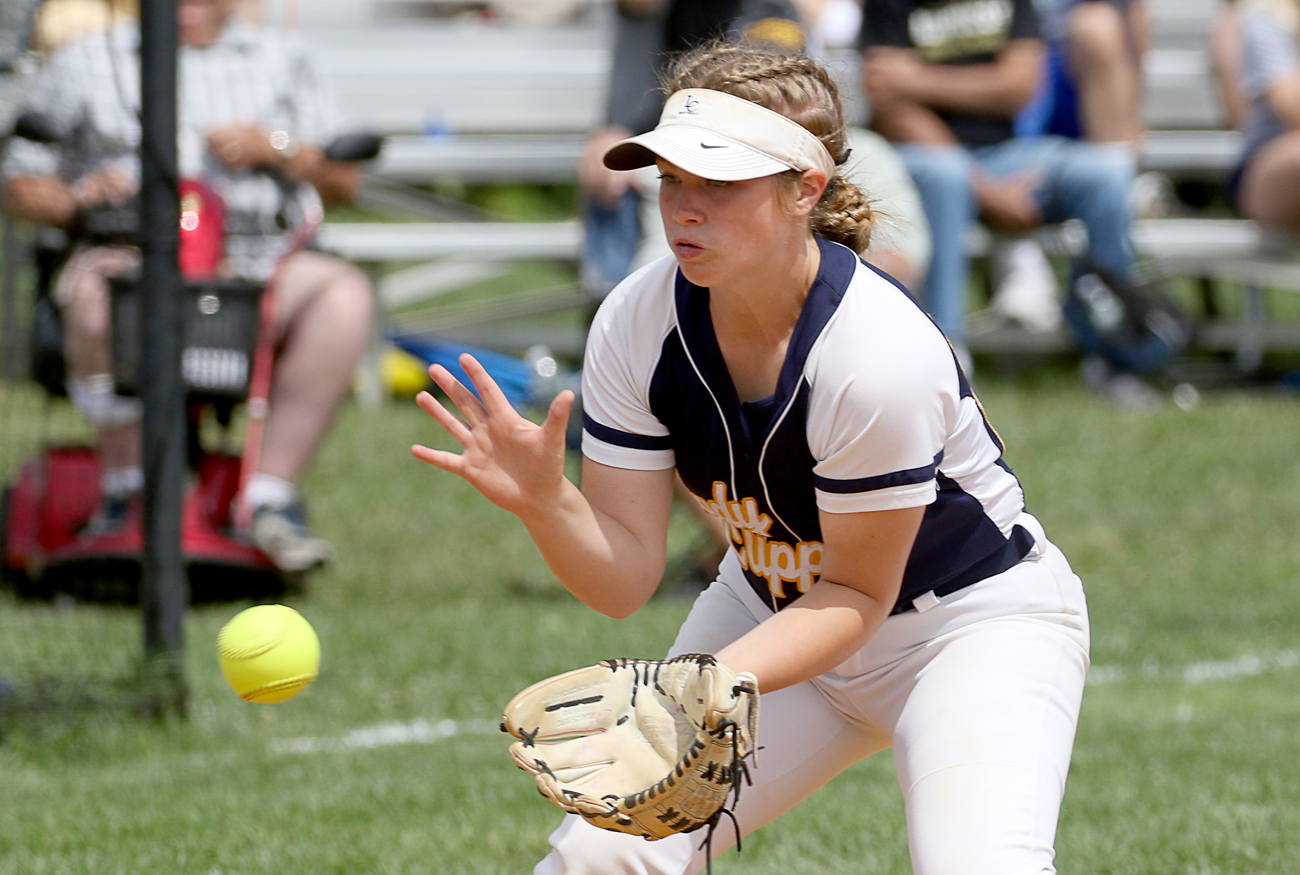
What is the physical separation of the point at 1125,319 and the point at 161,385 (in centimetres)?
553

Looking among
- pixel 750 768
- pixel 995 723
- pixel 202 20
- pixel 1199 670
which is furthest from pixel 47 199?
pixel 995 723

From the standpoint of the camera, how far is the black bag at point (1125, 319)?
8320 millimetres

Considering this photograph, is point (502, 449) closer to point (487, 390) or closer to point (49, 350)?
point (487, 390)

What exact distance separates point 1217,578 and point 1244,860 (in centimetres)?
319

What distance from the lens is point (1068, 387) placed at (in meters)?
9.44

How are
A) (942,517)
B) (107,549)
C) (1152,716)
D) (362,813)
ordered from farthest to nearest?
(107,549) < (1152,716) < (362,813) < (942,517)

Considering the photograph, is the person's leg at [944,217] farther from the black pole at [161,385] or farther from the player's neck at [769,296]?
the player's neck at [769,296]

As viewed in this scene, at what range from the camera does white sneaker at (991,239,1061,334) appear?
9188 mm

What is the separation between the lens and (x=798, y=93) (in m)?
2.63

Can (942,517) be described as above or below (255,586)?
above

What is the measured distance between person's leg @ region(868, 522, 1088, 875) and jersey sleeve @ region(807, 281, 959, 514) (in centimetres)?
33

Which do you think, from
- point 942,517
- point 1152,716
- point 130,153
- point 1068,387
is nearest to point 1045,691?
point 942,517

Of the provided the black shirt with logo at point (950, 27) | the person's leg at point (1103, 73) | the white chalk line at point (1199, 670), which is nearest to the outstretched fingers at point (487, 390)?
the white chalk line at point (1199, 670)

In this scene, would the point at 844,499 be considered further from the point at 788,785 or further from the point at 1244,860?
the point at 1244,860
